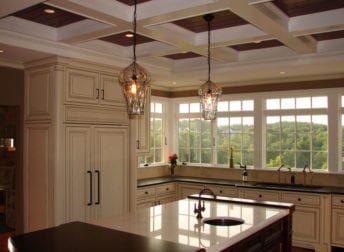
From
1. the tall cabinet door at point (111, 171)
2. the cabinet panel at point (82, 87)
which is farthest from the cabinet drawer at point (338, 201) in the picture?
the cabinet panel at point (82, 87)

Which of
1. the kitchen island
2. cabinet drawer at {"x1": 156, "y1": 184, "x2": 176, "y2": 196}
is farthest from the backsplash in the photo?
the kitchen island

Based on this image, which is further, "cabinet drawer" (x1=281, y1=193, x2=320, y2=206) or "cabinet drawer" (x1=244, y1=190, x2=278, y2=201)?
"cabinet drawer" (x1=244, y1=190, x2=278, y2=201)

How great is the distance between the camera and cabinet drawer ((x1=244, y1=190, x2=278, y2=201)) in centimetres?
538

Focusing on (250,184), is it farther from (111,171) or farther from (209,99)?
(209,99)

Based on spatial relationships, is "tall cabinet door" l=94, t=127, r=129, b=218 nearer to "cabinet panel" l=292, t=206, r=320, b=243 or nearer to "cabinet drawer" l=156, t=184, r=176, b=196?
"cabinet drawer" l=156, t=184, r=176, b=196

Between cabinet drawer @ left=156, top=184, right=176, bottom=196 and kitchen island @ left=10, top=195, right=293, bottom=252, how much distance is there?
7.30 ft

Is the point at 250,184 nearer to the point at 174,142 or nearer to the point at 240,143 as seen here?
the point at 240,143

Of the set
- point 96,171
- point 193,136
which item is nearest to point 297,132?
point 193,136

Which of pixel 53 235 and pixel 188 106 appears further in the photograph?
pixel 188 106

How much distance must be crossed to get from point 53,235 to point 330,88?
4658 mm

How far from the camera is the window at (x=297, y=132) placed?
224 inches

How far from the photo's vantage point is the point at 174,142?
7.12 metres

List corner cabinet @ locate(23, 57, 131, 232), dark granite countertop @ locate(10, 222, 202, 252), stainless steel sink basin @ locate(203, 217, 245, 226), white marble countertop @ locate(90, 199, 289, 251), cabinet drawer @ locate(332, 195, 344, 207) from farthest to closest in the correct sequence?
cabinet drawer @ locate(332, 195, 344, 207), corner cabinet @ locate(23, 57, 131, 232), stainless steel sink basin @ locate(203, 217, 245, 226), white marble countertop @ locate(90, 199, 289, 251), dark granite countertop @ locate(10, 222, 202, 252)

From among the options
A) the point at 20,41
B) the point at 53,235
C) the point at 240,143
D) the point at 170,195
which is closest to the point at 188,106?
the point at 240,143
